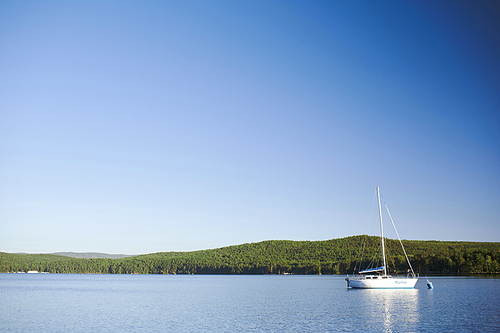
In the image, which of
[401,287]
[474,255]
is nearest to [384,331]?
[401,287]

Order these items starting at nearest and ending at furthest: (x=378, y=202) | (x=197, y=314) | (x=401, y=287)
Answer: (x=197, y=314) → (x=401, y=287) → (x=378, y=202)

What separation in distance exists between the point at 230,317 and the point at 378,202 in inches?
1990

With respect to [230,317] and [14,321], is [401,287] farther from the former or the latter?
[14,321]

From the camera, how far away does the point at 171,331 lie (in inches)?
1288

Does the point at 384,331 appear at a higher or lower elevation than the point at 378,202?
lower

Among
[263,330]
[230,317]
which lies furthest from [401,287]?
[263,330]

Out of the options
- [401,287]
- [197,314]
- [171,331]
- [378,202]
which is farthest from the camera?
[378,202]

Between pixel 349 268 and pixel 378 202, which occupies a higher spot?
pixel 378 202

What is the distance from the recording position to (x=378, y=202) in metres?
83.2

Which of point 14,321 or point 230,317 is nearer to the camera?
point 14,321

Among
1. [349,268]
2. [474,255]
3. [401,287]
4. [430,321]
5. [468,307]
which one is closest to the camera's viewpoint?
[430,321]

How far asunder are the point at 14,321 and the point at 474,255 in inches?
5913

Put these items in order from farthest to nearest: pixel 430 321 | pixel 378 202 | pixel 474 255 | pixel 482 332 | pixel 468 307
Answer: pixel 474 255, pixel 378 202, pixel 468 307, pixel 430 321, pixel 482 332

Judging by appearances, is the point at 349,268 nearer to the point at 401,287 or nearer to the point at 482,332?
the point at 401,287
